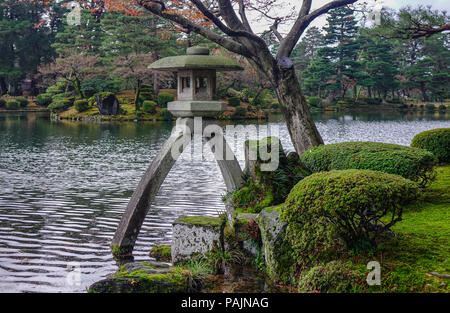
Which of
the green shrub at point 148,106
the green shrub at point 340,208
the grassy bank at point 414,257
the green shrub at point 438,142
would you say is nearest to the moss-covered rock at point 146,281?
the green shrub at point 340,208

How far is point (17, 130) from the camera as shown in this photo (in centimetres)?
2441

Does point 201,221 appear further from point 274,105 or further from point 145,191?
point 274,105

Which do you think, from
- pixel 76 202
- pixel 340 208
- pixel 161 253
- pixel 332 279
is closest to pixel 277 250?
pixel 332 279

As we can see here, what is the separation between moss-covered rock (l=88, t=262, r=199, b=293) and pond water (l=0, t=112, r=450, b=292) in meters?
0.70

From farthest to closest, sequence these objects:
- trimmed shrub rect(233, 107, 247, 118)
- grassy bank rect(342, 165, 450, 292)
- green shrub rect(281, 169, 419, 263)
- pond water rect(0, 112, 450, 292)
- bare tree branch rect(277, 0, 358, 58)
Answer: trimmed shrub rect(233, 107, 247, 118), bare tree branch rect(277, 0, 358, 58), pond water rect(0, 112, 450, 292), green shrub rect(281, 169, 419, 263), grassy bank rect(342, 165, 450, 292)

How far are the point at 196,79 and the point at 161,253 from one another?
2464mm

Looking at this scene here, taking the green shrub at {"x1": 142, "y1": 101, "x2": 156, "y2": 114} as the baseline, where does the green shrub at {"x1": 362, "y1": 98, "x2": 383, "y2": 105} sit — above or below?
above

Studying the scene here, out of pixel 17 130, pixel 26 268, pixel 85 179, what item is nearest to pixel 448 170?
pixel 26 268

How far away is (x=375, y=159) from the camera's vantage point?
21.3 feet

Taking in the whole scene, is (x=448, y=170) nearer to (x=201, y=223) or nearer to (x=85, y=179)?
(x=201, y=223)

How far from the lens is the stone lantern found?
19.9ft

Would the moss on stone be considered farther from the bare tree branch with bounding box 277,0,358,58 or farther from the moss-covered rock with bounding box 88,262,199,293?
the bare tree branch with bounding box 277,0,358,58

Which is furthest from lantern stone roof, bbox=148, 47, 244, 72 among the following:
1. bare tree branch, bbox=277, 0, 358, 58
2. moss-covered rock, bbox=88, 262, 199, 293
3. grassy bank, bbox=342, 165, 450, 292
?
bare tree branch, bbox=277, 0, 358, 58
